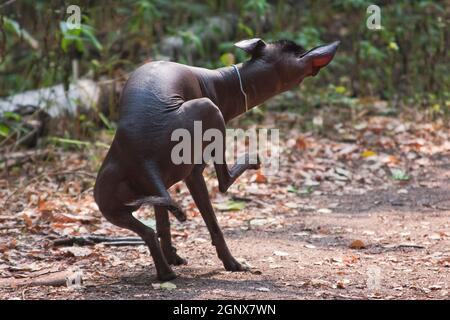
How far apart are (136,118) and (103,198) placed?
1.66 feet

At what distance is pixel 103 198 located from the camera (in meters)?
4.64

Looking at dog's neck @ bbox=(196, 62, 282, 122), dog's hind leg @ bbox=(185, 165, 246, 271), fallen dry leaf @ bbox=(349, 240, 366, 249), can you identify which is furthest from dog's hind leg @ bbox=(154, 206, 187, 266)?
fallen dry leaf @ bbox=(349, 240, 366, 249)

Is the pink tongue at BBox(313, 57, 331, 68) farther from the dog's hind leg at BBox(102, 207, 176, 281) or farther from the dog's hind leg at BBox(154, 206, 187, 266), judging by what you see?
the dog's hind leg at BBox(102, 207, 176, 281)

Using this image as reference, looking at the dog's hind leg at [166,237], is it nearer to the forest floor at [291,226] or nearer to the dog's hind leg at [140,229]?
the forest floor at [291,226]

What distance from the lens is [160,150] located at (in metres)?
4.56

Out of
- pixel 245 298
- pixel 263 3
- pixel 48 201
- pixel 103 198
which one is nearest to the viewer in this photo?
pixel 245 298

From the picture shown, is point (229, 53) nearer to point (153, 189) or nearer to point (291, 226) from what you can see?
point (291, 226)

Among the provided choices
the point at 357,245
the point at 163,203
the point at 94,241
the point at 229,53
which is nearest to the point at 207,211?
the point at 163,203

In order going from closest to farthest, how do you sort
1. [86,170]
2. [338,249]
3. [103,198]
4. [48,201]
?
1. [103,198]
2. [338,249]
3. [48,201]
4. [86,170]

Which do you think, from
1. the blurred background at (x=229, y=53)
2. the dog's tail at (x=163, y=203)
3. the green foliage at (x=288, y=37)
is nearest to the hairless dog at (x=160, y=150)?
the dog's tail at (x=163, y=203)

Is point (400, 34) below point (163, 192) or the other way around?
the other way around

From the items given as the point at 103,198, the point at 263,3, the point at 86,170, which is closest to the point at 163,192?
the point at 103,198

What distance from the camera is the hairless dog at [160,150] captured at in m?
4.55

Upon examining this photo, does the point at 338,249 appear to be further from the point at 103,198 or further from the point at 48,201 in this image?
the point at 48,201
